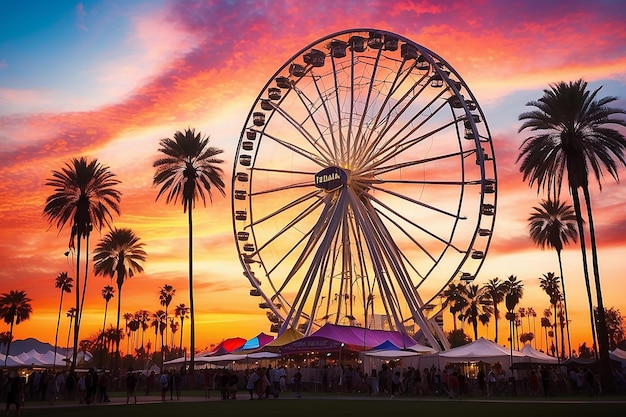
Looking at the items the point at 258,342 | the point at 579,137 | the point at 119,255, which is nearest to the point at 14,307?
the point at 119,255

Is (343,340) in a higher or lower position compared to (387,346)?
higher

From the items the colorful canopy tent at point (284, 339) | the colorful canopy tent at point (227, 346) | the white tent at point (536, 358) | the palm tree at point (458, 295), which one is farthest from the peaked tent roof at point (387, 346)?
the palm tree at point (458, 295)

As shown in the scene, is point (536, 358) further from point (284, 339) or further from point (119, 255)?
point (119, 255)

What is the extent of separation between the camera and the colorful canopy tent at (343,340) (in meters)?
42.5

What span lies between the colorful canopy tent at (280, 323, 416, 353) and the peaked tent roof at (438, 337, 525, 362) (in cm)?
344

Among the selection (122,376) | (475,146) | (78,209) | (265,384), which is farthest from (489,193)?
(122,376)

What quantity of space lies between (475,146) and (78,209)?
3007 centimetres

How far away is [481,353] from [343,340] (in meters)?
8.58

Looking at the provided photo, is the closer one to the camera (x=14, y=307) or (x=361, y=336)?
(x=361, y=336)

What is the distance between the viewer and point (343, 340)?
43.2 m

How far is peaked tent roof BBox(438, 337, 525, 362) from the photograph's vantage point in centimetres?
3972

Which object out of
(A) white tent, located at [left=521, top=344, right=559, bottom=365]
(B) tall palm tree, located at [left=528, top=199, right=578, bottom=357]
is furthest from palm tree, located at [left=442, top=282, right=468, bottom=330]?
(A) white tent, located at [left=521, top=344, right=559, bottom=365]

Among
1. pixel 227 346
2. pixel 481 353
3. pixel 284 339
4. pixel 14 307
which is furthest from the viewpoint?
pixel 14 307

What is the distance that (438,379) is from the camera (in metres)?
38.0
